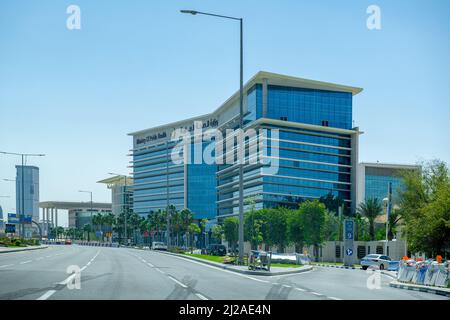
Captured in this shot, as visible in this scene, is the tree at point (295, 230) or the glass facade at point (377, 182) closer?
the tree at point (295, 230)

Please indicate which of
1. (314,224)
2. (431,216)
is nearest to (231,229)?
(314,224)

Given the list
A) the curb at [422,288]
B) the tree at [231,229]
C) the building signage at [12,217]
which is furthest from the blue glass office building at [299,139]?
the curb at [422,288]

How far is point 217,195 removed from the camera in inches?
6880

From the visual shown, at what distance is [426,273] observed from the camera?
80.4 ft

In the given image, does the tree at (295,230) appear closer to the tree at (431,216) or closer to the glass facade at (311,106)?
the tree at (431,216)

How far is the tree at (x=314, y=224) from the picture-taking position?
80625mm

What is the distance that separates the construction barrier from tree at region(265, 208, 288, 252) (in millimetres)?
66215

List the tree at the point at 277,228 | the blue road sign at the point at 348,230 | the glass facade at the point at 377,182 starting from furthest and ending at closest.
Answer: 1. the glass facade at the point at 377,182
2. the tree at the point at 277,228
3. the blue road sign at the point at 348,230

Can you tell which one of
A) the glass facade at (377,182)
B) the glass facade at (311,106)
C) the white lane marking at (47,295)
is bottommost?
the white lane marking at (47,295)

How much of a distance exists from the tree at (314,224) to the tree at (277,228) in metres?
11.4

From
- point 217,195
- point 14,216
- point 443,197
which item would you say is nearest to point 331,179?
point 217,195

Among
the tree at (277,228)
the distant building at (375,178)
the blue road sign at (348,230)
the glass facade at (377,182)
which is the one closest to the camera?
the blue road sign at (348,230)

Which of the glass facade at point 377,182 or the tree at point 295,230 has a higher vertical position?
the glass facade at point 377,182
